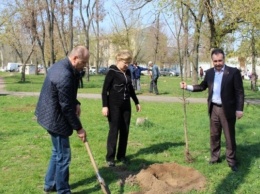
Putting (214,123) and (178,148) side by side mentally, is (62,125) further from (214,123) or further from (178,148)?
(178,148)

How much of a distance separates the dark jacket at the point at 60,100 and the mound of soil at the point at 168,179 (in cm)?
139

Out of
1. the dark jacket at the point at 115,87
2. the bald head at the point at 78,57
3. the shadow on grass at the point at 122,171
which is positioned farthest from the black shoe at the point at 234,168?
the bald head at the point at 78,57

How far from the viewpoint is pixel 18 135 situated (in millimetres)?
8820

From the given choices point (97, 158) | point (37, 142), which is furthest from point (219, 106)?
point (37, 142)

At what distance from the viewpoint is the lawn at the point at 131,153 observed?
5324mm

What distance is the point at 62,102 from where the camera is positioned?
4.38 m

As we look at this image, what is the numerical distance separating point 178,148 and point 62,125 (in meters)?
3.43

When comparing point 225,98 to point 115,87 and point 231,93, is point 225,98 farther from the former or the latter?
point 115,87

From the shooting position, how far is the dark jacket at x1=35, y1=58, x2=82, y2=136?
14.3 feet

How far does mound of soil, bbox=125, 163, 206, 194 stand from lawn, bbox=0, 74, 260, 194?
0.15m

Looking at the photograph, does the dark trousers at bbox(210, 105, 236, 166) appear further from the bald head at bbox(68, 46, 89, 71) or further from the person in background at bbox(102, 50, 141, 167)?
the bald head at bbox(68, 46, 89, 71)

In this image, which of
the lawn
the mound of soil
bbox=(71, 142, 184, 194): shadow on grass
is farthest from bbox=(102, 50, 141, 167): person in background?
the mound of soil

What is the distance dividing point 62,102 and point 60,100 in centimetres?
4

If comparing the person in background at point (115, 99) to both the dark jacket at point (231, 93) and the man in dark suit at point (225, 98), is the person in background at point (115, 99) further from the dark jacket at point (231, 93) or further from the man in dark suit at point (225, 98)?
the dark jacket at point (231, 93)
